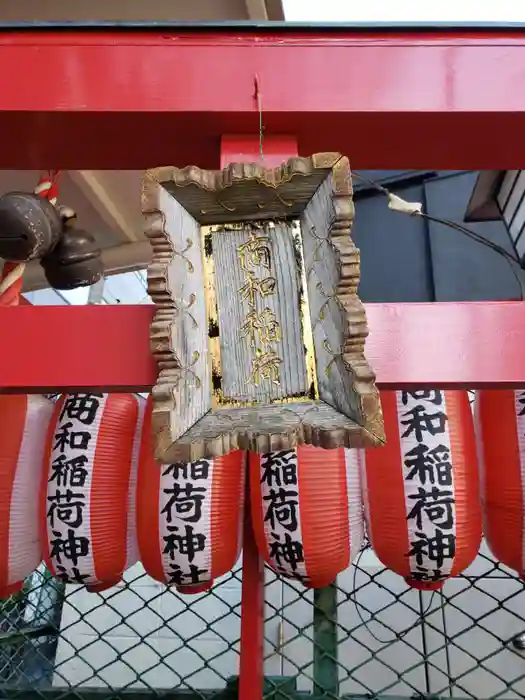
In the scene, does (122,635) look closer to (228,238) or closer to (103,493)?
(103,493)

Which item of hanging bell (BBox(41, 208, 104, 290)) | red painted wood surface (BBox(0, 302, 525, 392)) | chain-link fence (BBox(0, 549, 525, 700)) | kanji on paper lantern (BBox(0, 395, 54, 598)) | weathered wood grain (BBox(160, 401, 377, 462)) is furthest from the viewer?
chain-link fence (BBox(0, 549, 525, 700))

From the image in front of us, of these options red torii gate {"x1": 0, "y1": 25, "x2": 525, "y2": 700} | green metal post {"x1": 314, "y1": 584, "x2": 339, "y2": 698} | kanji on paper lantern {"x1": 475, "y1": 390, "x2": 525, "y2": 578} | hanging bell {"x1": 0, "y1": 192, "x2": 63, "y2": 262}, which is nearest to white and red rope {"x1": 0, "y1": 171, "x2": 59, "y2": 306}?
hanging bell {"x1": 0, "y1": 192, "x2": 63, "y2": 262}

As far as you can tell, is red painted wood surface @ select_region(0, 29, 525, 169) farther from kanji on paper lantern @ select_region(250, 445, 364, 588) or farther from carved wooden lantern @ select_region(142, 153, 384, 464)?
kanji on paper lantern @ select_region(250, 445, 364, 588)

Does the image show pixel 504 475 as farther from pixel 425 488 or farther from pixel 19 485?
pixel 19 485

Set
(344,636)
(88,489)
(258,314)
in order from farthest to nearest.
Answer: (344,636), (88,489), (258,314)

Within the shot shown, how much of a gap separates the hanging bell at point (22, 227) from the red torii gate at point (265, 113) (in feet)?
1.39

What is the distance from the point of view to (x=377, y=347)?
1.23 m

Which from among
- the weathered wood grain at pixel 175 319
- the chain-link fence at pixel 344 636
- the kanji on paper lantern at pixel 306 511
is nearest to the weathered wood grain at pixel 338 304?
the weathered wood grain at pixel 175 319

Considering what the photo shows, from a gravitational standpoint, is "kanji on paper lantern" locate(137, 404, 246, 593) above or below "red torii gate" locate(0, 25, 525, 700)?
below

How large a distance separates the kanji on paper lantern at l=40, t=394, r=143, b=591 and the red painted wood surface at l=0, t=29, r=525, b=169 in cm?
75

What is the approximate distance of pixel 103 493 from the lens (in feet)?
5.43

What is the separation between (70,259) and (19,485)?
941 mm

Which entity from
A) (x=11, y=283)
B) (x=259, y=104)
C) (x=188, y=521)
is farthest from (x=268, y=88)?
(x=188, y=521)

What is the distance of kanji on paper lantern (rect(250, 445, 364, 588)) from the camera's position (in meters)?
1.53
